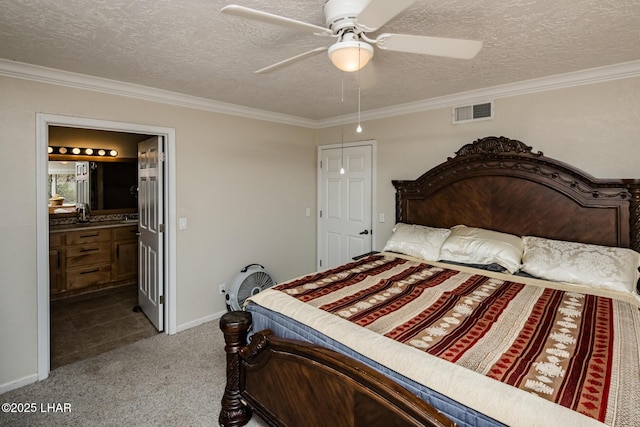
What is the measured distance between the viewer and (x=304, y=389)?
1.58m

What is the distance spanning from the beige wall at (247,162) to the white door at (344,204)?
0.14 meters

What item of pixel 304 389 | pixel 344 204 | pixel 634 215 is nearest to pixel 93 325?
pixel 304 389

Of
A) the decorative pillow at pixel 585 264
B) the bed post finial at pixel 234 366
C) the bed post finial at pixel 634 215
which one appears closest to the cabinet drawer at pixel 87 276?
the bed post finial at pixel 234 366

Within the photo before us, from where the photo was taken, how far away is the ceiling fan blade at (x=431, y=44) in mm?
1442

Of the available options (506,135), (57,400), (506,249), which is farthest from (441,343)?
(57,400)

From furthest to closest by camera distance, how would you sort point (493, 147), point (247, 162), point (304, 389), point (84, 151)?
point (84, 151)
point (247, 162)
point (493, 147)
point (304, 389)

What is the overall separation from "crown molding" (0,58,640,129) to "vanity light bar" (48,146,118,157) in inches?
90.3

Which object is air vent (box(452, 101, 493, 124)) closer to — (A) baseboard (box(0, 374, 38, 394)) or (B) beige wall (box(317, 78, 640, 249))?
(B) beige wall (box(317, 78, 640, 249))

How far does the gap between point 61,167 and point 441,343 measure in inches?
207

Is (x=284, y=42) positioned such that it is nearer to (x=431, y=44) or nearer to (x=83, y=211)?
(x=431, y=44)

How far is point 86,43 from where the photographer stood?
6.61 feet

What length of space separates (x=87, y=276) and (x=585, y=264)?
17.8 ft

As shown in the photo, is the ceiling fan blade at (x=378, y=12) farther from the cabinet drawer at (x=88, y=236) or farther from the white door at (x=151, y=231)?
the cabinet drawer at (x=88, y=236)

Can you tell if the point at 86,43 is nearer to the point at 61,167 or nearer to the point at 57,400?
the point at 57,400
